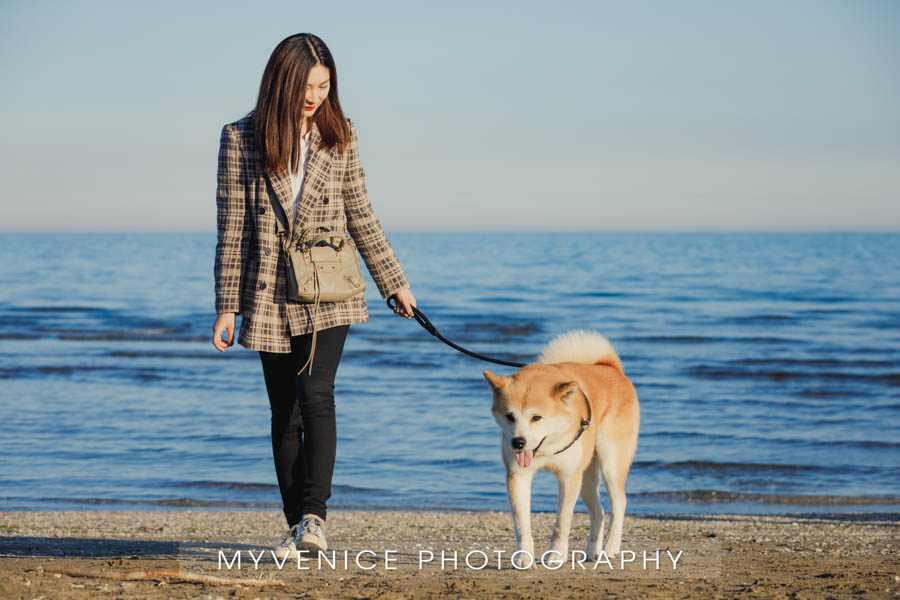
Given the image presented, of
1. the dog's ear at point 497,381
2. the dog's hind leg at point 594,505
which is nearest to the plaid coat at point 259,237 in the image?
the dog's ear at point 497,381

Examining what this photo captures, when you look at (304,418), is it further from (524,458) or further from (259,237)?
(524,458)

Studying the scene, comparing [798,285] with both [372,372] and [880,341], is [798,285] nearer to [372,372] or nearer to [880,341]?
[880,341]

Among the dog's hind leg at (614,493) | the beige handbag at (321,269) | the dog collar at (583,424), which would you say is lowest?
the dog's hind leg at (614,493)

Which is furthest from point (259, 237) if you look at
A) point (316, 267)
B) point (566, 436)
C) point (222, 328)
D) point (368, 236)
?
point (566, 436)

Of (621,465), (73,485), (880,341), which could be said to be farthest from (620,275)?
(621,465)

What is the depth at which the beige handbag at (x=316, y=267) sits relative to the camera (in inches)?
135

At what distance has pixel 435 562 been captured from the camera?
374 cm

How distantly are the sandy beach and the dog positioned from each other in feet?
0.61

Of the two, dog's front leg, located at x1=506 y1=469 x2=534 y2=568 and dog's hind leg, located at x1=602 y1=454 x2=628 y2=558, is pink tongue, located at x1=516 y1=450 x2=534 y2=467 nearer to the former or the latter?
dog's front leg, located at x1=506 y1=469 x2=534 y2=568

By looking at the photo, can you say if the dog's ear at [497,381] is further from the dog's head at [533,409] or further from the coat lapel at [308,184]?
the coat lapel at [308,184]

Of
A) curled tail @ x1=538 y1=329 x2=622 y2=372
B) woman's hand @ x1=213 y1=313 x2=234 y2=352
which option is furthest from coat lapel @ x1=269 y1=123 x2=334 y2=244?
curled tail @ x1=538 y1=329 x2=622 y2=372

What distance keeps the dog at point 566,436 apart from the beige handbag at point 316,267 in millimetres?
694

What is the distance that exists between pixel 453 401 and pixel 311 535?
25.4 ft

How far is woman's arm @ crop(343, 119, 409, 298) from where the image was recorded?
3.69 meters
